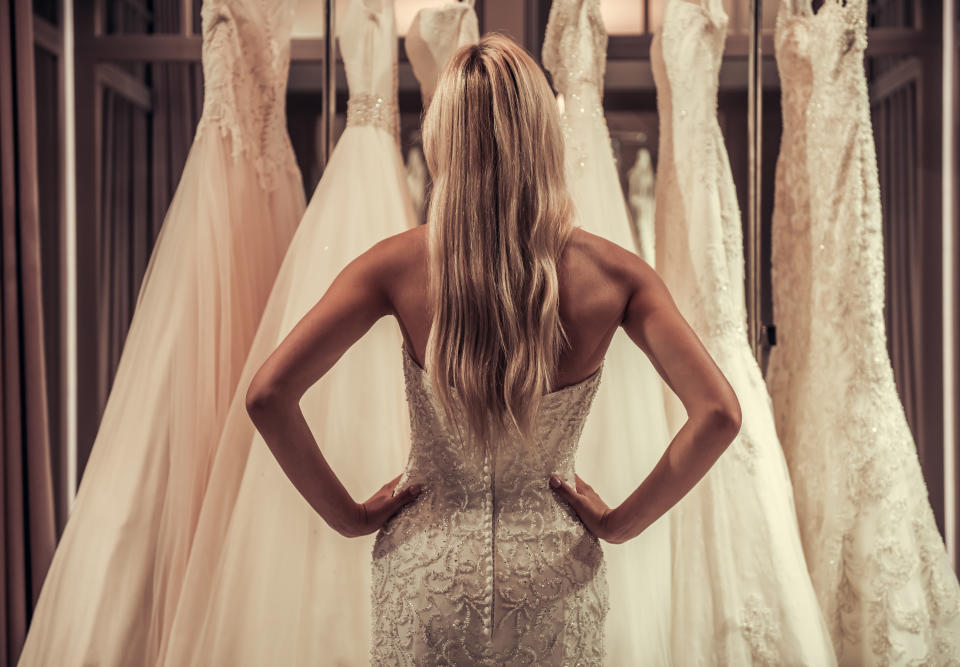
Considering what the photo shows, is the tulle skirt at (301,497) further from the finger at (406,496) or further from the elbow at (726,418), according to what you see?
the elbow at (726,418)

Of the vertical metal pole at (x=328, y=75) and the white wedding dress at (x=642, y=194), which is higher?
the vertical metal pole at (x=328, y=75)

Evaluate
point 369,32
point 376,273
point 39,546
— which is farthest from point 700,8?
point 39,546

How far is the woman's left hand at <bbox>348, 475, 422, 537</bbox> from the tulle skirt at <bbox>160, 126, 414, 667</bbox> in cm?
38

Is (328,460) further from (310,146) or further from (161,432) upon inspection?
(310,146)

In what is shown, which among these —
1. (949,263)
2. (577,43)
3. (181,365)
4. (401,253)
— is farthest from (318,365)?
(949,263)

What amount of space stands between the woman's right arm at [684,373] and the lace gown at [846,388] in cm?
76

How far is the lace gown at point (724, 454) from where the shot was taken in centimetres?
161

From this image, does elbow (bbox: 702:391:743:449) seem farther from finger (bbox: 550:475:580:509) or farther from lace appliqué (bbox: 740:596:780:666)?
lace appliqué (bbox: 740:596:780:666)

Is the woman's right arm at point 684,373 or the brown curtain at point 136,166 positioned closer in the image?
the woman's right arm at point 684,373

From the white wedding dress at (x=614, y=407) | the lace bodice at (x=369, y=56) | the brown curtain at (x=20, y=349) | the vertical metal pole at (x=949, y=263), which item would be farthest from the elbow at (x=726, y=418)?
the brown curtain at (x=20, y=349)

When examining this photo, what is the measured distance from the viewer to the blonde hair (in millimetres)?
1074

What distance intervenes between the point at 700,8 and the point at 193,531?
1.56 meters

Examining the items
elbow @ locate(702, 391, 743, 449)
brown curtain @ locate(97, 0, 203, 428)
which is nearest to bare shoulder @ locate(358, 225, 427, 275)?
elbow @ locate(702, 391, 743, 449)

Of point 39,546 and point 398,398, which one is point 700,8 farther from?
point 39,546
